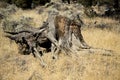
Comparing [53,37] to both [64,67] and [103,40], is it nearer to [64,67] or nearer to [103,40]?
[64,67]

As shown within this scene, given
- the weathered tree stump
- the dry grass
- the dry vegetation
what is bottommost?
the dry grass

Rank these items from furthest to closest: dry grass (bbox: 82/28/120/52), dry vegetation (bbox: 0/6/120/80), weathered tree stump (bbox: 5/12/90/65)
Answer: dry grass (bbox: 82/28/120/52) → weathered tree stump (bbox: 5/12/90/65) → dry vegetation (bbox: 0/6/120/80)

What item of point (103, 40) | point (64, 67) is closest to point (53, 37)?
point (64, 67)

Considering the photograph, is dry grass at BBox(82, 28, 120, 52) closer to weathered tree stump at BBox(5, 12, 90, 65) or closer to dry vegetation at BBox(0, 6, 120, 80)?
dry vegetation at BBox(0, 6, 120, 80)

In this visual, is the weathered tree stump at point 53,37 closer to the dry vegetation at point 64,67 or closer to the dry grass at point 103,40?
the dry vegetation at point 64,67

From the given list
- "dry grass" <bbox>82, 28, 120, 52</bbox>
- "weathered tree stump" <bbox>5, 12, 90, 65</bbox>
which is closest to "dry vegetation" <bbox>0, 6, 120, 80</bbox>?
"weathered tree stump" <bbox>5, 12, 90, 65</bbox>

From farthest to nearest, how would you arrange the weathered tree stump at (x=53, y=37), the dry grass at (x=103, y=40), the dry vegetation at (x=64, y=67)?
the dry grass at (x=103, y=40) < the weathered tree stump at (x=53, y=37) < the dry vegetation at (x=64, y=67)

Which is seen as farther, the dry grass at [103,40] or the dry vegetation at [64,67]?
the dry grass at [103,40]

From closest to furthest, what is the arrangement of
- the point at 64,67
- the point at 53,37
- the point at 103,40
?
the point at 64,67 → the point at 53,37 → the point at 103,40

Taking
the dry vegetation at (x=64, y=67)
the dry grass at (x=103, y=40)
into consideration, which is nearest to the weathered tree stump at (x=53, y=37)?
the dry vegetation at (x=64, y=67)

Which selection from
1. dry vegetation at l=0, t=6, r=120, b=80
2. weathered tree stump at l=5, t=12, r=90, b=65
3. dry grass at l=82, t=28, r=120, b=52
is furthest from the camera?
dry grass at l=82, t=28, r=120, b=52

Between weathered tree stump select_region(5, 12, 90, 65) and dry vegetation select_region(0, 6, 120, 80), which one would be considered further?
weathered tree stump select_region(5, 12, 90, 65)

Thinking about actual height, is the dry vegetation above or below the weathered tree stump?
below

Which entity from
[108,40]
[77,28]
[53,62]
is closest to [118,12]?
[108,40]
